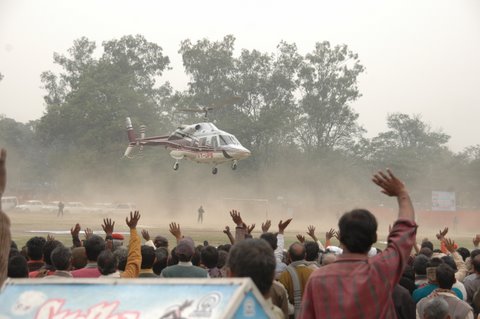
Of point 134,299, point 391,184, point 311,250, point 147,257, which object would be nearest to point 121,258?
point 147,257

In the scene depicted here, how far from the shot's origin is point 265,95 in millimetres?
79750

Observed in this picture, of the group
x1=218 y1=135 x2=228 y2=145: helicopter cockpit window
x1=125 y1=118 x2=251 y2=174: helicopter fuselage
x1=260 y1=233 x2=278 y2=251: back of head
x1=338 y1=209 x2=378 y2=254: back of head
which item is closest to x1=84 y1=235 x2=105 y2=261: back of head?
x1=260 y1=233 x2=278 y2=251: back of head

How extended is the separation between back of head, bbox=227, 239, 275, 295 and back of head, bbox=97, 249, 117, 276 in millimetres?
3564

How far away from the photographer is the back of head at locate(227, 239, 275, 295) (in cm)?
401

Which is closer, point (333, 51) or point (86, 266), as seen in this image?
point (86, 266)

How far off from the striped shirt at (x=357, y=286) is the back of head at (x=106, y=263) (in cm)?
356

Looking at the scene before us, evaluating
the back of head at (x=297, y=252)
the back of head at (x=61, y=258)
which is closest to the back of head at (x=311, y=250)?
the back of head at (x=297, y=252)

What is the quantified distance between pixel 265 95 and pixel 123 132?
16338 mm

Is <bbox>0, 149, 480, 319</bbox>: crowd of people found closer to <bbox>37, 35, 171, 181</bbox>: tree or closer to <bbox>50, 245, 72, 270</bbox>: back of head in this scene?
<bbox>50, 245, 72, 270</bbox>: back of head

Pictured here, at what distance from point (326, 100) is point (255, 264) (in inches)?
3097

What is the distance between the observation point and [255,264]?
401 centimetres

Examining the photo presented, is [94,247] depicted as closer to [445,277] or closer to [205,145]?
[445,277]

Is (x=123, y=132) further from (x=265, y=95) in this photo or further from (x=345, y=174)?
(x=345, y=174)

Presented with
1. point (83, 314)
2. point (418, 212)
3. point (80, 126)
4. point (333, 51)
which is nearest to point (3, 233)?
point (83, 314)
